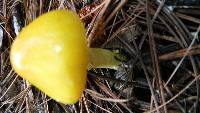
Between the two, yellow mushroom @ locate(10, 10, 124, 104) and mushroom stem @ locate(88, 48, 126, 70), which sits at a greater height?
yellow mushroom @ locate(10, 10, 124, 104)

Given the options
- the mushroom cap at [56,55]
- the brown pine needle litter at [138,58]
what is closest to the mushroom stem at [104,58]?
the brown pine needle litter at [138,58]

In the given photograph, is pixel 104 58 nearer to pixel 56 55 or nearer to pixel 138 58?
pixel 138 58

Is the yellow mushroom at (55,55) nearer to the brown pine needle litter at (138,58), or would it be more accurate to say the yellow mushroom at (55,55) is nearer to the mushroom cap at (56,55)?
the mushroom cap at (56,55)

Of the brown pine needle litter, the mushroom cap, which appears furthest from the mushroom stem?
the mushroom cap

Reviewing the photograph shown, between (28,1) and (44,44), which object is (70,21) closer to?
(44,44)

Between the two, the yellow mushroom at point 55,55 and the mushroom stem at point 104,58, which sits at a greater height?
the yellow mushroom at point 55,55

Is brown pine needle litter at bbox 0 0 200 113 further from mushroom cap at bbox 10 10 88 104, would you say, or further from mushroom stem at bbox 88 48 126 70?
mushroom cap at bbox 10 10 88 104

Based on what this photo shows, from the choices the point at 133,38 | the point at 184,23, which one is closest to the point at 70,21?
the point at 133,38
